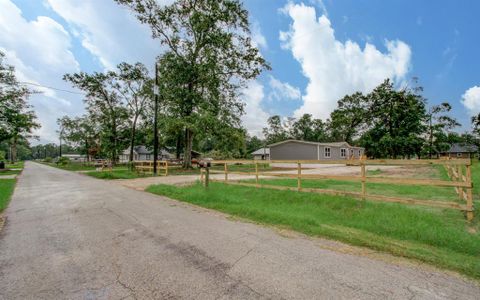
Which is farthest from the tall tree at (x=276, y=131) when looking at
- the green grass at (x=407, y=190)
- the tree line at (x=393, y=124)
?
the green grass at (x=407, y=190)

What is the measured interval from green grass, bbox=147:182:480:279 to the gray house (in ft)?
87.2

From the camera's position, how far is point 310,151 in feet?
109

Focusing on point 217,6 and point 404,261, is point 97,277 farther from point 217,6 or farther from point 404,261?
point 217,6

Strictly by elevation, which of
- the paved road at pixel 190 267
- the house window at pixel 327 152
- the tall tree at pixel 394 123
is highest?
the tall tree at pixel 394 123

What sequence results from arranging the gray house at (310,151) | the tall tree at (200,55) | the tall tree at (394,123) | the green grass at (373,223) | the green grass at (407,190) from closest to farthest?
the green grass at (373,223) < the green grass at (407,190) < the tall tree at (200,55) < the gray house at (310,151) < the tall tree at (394,123)

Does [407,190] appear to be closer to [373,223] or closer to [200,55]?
[373,223]

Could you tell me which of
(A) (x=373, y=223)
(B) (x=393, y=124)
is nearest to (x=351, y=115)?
(B) (x=393, y=124)

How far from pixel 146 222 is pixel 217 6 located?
2078 centimetres

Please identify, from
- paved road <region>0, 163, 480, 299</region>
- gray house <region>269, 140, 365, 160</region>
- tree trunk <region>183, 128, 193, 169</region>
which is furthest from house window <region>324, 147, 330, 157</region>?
paved road <region>0, 163, 480, 299</region>

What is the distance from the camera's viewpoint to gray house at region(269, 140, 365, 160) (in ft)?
108

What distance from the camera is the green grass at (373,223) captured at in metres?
3.50

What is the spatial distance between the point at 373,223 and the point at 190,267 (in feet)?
11.5

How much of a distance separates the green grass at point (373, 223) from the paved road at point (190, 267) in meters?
0.53

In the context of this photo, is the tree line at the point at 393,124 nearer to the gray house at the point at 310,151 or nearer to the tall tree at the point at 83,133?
the gray house at the point at 310,151
